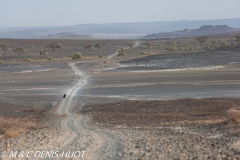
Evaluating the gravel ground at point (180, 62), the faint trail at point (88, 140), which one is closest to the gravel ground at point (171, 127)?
the faint trail at point (88, 140)

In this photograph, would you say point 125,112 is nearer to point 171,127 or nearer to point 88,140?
point 171,127

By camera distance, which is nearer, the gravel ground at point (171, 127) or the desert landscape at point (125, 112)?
the gravel ground at point (171, 127)

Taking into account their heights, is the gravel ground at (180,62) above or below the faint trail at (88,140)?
below

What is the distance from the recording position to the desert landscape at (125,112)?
11.0m

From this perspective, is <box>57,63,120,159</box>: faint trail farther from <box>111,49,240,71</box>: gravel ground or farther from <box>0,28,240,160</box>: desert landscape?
<box>111,49,240,71</box>: gravel ground

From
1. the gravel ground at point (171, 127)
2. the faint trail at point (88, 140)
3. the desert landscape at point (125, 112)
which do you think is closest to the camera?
the gravel ground at point (171, 127)

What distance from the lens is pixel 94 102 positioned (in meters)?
23.3

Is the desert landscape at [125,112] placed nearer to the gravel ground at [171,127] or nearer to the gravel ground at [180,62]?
the gravel ground at [171,127]

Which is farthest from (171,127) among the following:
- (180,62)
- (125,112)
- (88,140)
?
(180,62)

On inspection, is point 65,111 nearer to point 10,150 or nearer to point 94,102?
point 94,102

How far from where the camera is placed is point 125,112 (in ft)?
62.6

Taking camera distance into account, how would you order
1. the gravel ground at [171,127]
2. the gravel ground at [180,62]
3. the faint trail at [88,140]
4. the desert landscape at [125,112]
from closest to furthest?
1. the gravel ground at [171,127]
2. the faint trail at [88,140]
3. the desert landscape at [125,112]
4. the gravel ground at [180,62]

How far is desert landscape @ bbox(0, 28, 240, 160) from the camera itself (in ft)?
36.2

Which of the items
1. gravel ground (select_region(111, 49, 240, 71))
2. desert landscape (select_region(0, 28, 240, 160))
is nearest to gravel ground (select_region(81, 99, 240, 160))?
desert landscape (select_region(0, 28, 240, 160))
